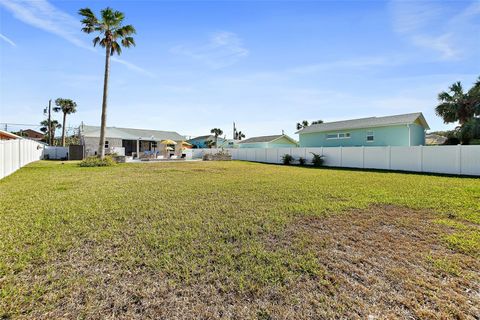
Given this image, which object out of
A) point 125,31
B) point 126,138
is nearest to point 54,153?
point 126,138

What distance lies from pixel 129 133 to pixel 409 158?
3319 cm

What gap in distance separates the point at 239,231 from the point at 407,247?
2.59 meters

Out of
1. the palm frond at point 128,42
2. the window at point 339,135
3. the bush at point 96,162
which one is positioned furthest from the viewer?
the window at point 339,135

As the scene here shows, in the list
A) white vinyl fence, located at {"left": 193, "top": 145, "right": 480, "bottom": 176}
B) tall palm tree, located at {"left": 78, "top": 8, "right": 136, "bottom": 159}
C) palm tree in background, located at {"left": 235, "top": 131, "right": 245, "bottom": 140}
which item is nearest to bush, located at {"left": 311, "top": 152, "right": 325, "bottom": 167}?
white vinyl fence, located at {"left": 193, "top": 145, "right": 480, "bottom": 176}

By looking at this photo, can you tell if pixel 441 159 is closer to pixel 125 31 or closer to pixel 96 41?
pixel 125 31

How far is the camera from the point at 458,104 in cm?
2038

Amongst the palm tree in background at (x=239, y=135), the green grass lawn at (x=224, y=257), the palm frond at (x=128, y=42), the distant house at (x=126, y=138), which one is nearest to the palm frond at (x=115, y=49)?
the palm frond at (x=128, y=42)

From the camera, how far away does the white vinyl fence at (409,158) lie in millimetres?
11680

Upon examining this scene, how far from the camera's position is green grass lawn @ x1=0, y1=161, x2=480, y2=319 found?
85.6 inches

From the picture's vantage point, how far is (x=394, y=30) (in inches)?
406

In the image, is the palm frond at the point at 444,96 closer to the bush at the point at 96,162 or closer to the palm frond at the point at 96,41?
the bush at the point at 96,162

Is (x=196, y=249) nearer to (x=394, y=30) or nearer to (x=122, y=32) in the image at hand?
(x=394, y=30)

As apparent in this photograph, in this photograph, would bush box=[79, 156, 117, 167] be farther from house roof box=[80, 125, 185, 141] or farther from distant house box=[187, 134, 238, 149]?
distant house box=[187, 134, 238, 149]

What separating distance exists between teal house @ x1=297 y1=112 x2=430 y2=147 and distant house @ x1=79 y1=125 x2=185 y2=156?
22120 mm
